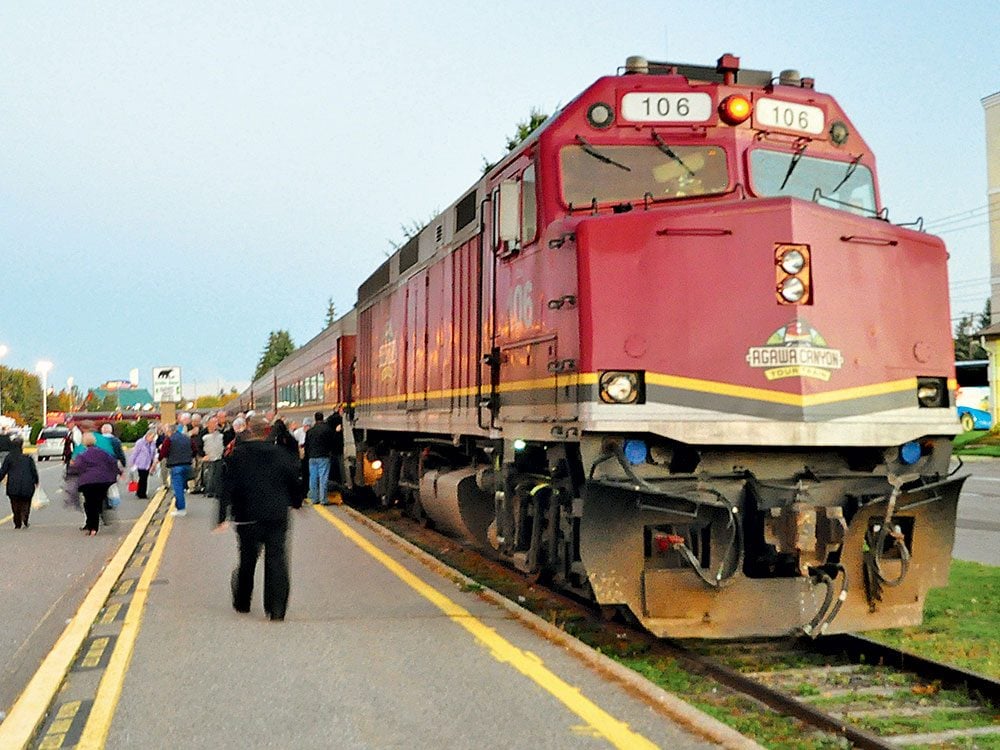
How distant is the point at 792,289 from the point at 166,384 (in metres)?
31.3

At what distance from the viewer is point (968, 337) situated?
64.8 meters

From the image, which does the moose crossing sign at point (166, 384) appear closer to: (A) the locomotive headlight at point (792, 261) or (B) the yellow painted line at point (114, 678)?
(B) the yellow painted line at point (114, 678)

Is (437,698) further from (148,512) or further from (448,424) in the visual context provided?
(148,512)

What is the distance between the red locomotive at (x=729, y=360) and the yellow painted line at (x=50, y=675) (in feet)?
10.8

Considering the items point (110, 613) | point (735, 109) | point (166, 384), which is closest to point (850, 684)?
point (735, 109)

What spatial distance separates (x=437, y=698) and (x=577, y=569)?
6.50ft

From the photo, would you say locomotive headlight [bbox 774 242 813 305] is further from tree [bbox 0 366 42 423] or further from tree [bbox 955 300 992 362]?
tree [bbox 0 366 42 423]

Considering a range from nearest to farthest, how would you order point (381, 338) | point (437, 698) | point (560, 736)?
point (560, 736) < point (437, 698) < point (381, 338)

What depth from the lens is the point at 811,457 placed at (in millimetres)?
7910

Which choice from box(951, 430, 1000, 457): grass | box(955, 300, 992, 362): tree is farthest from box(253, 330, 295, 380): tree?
box(951, 430, 1000, 457): grass

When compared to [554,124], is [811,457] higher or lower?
lower

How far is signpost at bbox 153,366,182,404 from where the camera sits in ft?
119

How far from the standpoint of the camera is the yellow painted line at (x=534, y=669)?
573 centimetres

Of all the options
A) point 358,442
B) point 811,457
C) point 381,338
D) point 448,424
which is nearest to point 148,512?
point 358,442
